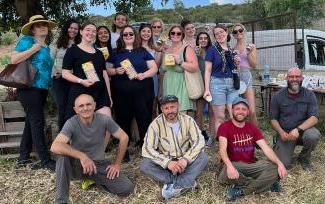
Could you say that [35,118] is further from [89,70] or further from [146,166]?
[146,166]

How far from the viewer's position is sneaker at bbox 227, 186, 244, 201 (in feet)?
16.6

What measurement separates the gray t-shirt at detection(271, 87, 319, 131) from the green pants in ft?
3.31

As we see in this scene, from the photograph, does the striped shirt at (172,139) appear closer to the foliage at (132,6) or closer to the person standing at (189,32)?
the person standing at (189,32)

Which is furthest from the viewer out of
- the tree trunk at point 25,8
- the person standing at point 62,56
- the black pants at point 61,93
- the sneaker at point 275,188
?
the tree trunk at point 25,8

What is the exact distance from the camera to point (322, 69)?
404 inches

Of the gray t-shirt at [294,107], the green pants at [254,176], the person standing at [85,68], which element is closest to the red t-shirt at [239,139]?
the green pants at [254,176]

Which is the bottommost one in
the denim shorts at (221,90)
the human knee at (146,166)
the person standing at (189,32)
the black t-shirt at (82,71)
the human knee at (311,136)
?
the human knee at (146,166)

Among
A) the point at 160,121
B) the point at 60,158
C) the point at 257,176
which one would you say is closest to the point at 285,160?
the point at 257,176

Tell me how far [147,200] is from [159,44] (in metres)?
2.27

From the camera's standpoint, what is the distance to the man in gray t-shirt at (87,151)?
4742mm

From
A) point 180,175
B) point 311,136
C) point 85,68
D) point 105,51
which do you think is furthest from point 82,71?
point 311,136

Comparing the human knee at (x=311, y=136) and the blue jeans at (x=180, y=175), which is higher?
the human knee at (x=311, y=136)

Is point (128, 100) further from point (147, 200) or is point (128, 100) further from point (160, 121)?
point (147, 200)

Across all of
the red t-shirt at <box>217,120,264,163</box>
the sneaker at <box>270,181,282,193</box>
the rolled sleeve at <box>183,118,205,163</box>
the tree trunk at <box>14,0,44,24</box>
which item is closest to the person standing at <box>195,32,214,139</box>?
the rolled sleeve at <box>183,118,205,163</box>
